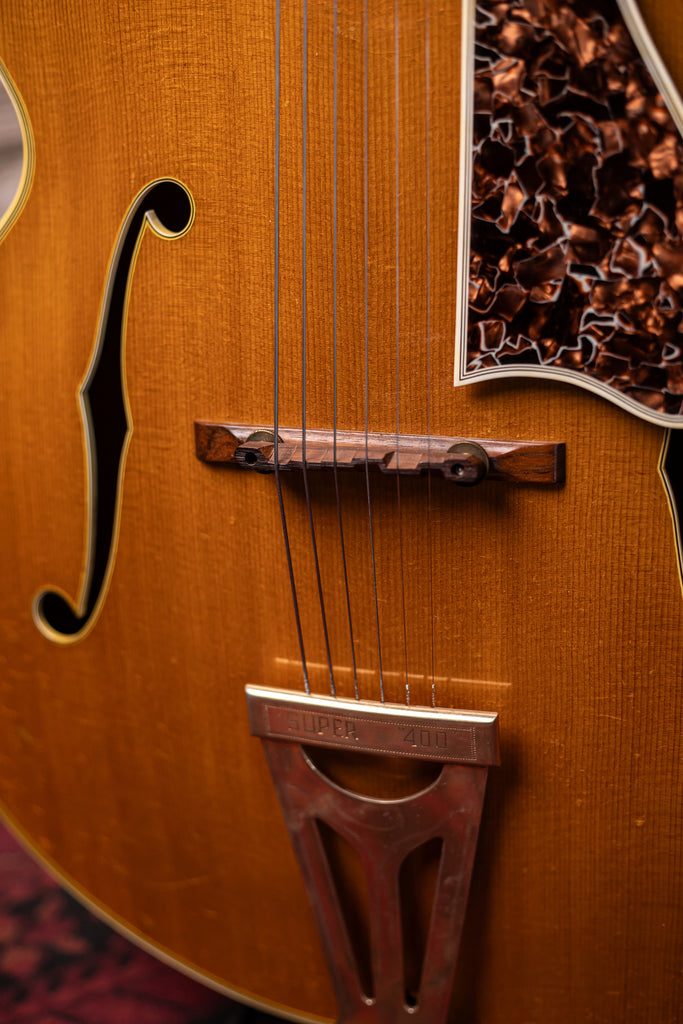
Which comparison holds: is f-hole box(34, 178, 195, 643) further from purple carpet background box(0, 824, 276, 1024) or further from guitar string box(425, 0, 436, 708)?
purple carpet background box(0, 824, 276, 1024)

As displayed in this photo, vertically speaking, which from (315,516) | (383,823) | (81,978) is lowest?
(81,978)

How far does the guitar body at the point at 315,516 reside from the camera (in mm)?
580

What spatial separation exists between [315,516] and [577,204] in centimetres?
28

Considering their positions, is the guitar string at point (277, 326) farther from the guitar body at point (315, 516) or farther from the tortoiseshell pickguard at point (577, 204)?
the tortoiseshell pickguard at point (577, 204)

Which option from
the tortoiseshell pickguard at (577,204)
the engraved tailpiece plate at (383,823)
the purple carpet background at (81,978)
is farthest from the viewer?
the purple carpet background at (81,978)

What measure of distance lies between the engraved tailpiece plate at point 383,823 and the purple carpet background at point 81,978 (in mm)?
278

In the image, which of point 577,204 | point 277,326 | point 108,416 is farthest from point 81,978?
point 577,204

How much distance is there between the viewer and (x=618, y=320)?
0.54 meters

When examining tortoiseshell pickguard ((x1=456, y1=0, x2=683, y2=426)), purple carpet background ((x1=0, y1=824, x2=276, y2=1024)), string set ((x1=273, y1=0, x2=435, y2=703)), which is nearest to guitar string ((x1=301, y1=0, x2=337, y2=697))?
string set ((x1=273, y1=0, x2=435, y2=703))

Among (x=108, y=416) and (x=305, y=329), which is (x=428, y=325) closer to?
(x=305, y=329)

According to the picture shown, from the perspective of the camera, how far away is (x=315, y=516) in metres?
0.66

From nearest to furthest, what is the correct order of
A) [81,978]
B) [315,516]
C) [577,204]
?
[577,204] < [315,516] < [81,978]

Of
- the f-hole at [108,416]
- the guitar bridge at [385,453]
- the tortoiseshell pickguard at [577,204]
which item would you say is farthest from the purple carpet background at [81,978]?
the tortoiseshell pickguard at [577,204]

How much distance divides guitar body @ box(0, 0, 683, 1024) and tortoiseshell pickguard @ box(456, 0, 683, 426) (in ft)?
0.08
